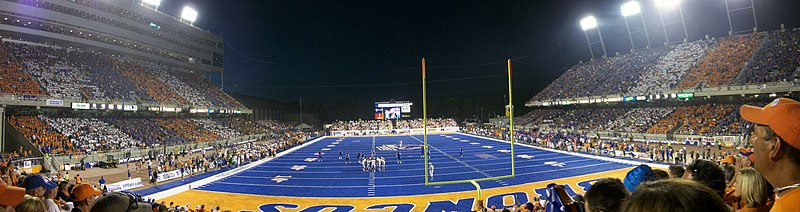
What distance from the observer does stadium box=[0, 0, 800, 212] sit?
2.77m

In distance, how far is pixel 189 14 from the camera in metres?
61.2

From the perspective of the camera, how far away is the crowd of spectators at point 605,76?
48.5 meters

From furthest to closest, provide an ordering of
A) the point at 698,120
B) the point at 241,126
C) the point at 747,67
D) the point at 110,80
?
1. the point at 241,126
2. the point at 110,80
3. the point at 747,67
4. the point at 698,120

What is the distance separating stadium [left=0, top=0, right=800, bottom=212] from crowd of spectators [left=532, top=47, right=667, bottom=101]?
12.7 inches

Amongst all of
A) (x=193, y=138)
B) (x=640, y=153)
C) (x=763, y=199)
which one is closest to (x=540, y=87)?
(x=640, y=153)

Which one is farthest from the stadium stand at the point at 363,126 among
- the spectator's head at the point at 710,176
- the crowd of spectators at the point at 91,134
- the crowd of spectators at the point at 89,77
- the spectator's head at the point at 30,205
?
the spectator's head at the point at 710,176

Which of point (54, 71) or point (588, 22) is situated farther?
point (588, 22)

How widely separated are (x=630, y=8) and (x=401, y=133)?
39081 mm

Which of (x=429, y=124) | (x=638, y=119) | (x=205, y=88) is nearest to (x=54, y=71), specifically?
(x=205, y=88)

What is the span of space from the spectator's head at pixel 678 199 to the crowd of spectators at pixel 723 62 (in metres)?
45.5

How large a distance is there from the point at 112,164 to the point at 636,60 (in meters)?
59.2

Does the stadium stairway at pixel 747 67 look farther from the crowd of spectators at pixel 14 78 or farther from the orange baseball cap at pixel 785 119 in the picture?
the crowd of spectators at pixel 14 78

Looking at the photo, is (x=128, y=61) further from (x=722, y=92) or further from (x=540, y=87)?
(x=540, y=87)

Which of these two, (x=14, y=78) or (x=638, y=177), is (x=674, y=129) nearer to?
(x=638, y=177)
